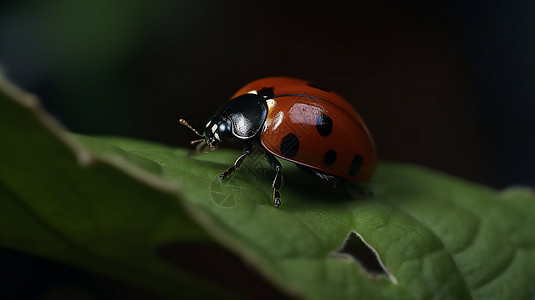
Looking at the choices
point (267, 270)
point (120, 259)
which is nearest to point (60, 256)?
point (120, 259)

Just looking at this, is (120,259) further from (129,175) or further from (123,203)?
(129,175)

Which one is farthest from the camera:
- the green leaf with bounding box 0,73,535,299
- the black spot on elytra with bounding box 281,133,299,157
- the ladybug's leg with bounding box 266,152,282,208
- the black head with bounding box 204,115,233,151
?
the black head with bounding box 204,115,233,151

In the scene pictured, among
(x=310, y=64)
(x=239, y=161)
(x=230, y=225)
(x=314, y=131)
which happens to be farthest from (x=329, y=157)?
(x=310, y=64)

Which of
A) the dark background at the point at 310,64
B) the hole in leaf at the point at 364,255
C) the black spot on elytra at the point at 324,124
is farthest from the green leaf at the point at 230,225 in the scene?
the dark background at the point at 310,64

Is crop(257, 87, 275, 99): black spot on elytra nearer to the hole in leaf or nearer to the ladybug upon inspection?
the ladybug

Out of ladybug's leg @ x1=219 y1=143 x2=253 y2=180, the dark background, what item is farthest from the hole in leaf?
the dark background

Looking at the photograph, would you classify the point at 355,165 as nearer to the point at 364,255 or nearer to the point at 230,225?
the point at 364,255

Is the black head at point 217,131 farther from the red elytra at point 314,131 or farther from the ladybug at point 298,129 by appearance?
the red elytra at point 314,131
